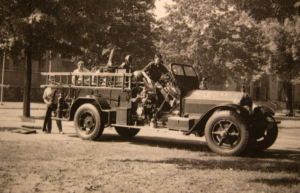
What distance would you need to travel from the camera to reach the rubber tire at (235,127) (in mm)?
7324

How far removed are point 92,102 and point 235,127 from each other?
4.40 m

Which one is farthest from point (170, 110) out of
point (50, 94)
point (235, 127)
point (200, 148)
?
point (50, 94)

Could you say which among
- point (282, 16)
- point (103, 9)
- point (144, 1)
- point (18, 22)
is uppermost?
point (144, 1)

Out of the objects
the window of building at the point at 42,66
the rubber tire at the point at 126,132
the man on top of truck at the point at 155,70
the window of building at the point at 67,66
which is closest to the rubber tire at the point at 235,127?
the man on top of truck at the point at 155,70

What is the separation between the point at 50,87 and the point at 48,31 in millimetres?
4403

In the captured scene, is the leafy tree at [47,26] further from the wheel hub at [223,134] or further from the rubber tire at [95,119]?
the wheel hub at [223,134]

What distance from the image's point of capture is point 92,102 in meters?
9.80

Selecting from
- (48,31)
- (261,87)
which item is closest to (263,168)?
(48,31)

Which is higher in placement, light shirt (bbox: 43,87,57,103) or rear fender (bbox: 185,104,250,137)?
light shirt (bbox: 43,87,57,103)

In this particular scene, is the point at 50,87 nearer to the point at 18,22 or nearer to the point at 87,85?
the point at 87,85

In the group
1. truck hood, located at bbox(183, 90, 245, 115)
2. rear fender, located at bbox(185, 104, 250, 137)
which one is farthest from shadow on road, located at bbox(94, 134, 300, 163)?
truck hood, located at bbox(183, 90, 245, 115)

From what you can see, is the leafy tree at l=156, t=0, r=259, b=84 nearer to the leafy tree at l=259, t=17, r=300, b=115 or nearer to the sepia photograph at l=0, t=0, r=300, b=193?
the leafy tree at l=259, t=17, r=300, b=115

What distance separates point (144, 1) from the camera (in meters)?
27.6

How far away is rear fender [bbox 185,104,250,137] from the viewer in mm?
7543
